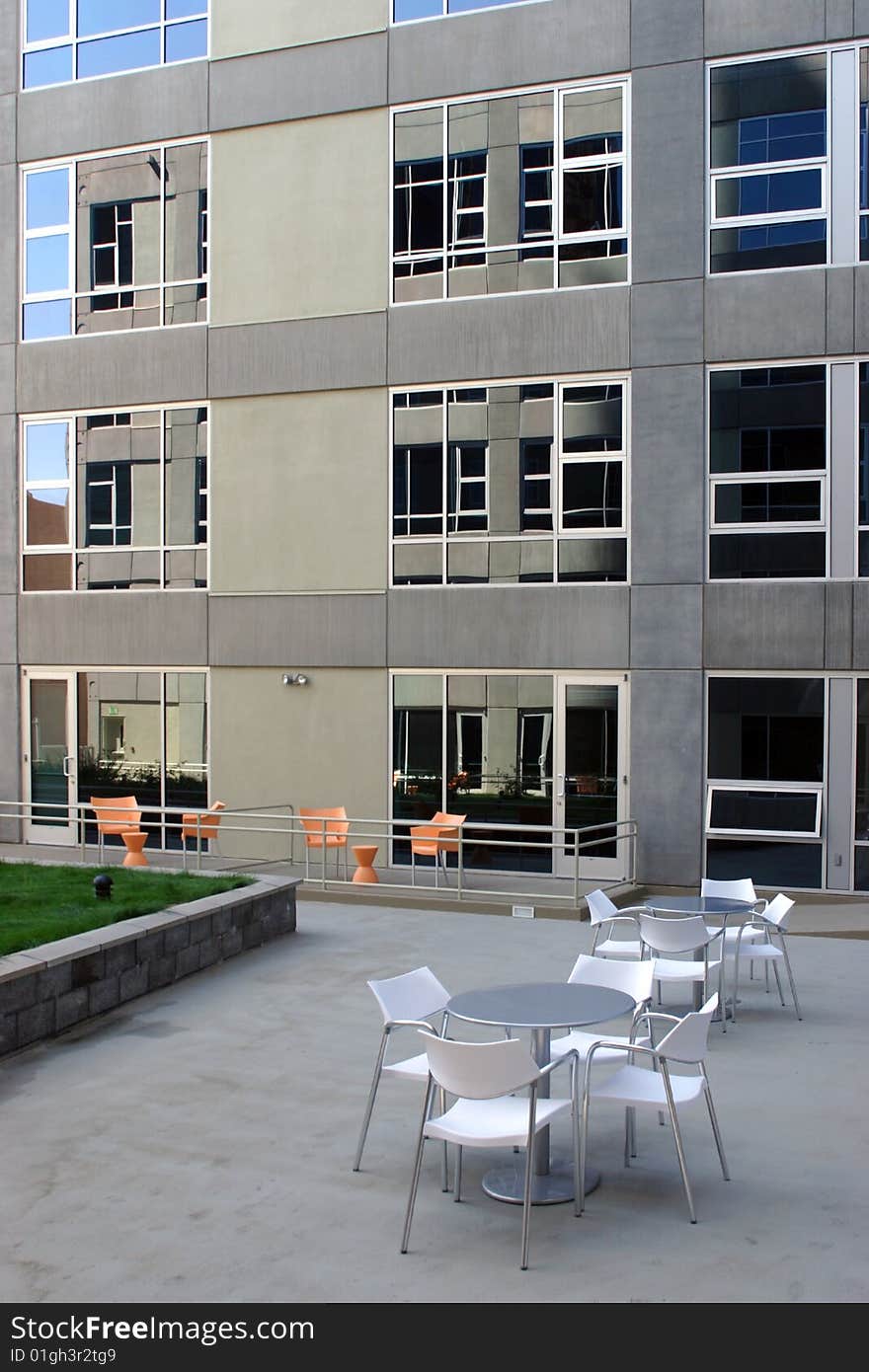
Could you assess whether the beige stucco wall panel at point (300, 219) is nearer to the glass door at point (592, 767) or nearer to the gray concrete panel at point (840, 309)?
the gray concrete panel at point (840, 309)

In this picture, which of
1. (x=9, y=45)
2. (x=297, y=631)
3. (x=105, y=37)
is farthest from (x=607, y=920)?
(x=9, y=45)

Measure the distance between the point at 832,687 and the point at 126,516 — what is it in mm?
9046

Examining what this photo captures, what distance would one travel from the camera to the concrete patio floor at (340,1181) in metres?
4.62

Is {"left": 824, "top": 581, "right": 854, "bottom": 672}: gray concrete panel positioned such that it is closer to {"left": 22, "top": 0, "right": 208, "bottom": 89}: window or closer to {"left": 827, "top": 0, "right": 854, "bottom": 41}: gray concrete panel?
Answer: {"left": 827, "top": 0, "right": 854, "bottom": 41}: gray concrete panel

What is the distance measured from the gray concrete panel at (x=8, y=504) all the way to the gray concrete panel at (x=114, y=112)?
3.75 meters

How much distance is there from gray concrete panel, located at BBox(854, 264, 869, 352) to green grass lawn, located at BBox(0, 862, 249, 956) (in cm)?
828

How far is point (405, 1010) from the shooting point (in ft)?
20.1

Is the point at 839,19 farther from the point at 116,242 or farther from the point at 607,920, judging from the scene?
the point at 607,920

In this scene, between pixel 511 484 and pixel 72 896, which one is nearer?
pixel 72 896

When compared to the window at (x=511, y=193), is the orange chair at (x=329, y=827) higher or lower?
lower

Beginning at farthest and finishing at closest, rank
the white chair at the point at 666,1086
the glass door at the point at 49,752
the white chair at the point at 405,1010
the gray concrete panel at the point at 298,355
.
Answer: the glass door at the point at 49,752, the gray concrete panel at the point at 298,355, the white chair at the point at 405,1010, the white chair at the point at 666,1086

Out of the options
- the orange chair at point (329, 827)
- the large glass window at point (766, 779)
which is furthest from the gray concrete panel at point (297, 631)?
the large glass window at point (766, 779)

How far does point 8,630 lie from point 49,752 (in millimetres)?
1760
